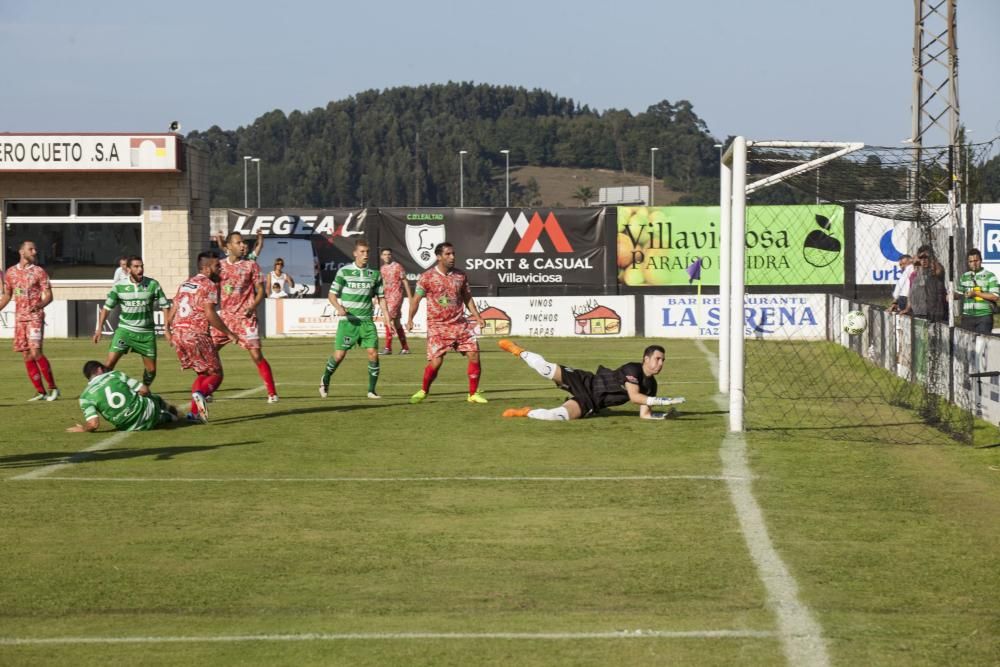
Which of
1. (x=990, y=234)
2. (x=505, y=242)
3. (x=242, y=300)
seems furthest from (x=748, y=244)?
(x=242, y=300)

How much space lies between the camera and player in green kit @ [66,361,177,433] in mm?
13766

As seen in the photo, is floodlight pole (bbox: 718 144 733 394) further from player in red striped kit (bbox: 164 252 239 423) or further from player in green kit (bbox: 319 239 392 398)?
player in red striped kit (bbox: 164 252 239 423)

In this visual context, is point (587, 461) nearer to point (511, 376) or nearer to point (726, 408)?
point (726, 408)

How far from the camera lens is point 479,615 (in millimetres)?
6867

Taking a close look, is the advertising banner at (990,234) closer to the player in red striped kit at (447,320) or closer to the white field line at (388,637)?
the player in red striped kit at (447,320)

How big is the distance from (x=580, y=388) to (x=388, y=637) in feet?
29.4

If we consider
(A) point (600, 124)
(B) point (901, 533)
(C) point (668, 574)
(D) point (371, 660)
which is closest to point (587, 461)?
(B) point (901, 533)

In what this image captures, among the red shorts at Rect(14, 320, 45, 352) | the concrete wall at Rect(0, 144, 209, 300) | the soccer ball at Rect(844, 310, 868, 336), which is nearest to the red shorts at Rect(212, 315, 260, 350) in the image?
the red shorts at Rect(14, 320, 45, 352)

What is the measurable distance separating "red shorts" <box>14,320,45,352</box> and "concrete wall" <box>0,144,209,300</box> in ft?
75.3

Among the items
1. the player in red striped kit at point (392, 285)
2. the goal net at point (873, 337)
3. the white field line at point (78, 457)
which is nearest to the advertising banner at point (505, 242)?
the goal net at point (873, 337)

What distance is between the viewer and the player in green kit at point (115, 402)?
13766 mm

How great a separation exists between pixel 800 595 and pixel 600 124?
192 m

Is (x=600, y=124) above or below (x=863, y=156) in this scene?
above

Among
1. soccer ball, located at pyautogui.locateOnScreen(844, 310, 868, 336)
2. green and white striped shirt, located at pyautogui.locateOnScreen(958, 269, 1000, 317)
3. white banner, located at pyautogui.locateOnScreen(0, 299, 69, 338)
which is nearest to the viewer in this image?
green and white striped shirt, located at pyautogui.locateOnScreen(958, 269, 1000, 317)
